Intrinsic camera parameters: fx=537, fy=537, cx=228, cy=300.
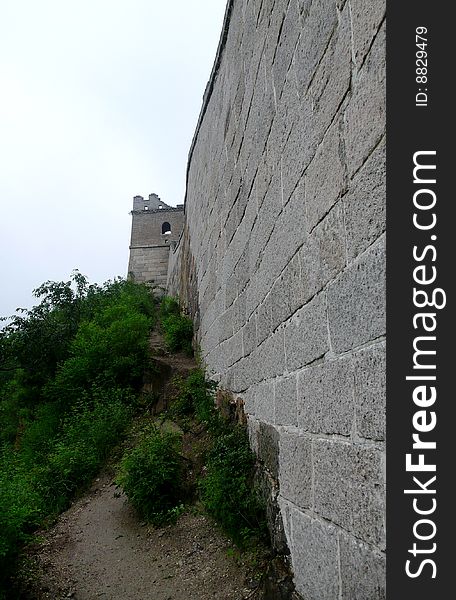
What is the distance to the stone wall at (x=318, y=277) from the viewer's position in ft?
5.31

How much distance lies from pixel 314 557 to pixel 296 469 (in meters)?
0.41

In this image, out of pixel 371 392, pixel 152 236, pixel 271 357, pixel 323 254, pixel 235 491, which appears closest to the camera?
pixel 371 392

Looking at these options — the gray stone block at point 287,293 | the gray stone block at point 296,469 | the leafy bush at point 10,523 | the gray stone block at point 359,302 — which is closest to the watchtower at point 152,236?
the leafy bush at point 10,523

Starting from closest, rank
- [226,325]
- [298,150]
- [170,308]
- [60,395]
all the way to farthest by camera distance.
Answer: [298,150] → [226,325] → [60,395] → [170,308]

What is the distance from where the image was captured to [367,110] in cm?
164

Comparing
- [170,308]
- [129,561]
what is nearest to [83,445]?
[129,561]

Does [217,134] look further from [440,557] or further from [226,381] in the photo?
[440,557]

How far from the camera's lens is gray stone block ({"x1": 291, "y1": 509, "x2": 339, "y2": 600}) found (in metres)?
1.99

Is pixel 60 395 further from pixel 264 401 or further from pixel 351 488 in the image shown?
pixel 351 488

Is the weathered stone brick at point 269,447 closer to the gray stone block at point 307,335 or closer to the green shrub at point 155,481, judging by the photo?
the gray stone block at point 307,335

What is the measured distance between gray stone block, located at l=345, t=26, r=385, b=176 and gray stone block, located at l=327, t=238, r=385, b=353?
1.06 ft

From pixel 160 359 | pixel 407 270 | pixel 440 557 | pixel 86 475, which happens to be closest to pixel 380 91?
pixel 407 270

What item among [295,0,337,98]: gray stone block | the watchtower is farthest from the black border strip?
the watchtower

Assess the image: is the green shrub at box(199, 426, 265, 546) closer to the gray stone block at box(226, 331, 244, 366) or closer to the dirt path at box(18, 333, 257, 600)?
the dirt path at box(18, 333, 257, 600)
